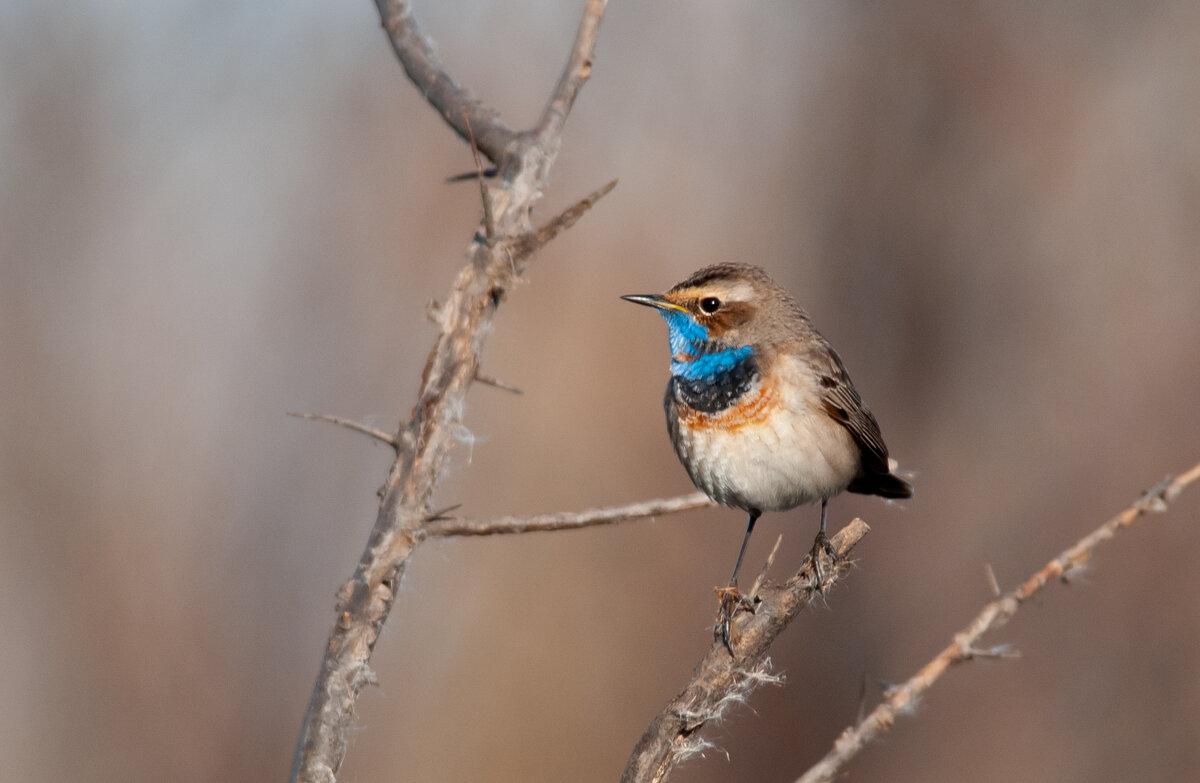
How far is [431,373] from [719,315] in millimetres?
1397

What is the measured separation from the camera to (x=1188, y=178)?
793 cm

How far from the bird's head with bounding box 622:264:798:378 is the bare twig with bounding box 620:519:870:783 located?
1.01 m

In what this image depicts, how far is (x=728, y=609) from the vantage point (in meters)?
3.30

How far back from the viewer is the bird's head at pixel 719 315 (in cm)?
379

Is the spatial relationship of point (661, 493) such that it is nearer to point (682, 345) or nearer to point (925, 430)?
point (925, 430)

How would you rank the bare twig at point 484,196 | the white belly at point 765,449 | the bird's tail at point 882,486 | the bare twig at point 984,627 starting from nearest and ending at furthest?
1. the bare twig at point 984,627
2. the bare twig at point 484,196
3. the white belly at point 765,449
4. the bird's tail at point 882,486

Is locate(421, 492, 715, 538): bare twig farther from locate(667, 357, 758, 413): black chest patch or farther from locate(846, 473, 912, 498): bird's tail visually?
locate(846, 473, 912, 498): bird's tail

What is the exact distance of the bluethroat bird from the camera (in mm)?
3771

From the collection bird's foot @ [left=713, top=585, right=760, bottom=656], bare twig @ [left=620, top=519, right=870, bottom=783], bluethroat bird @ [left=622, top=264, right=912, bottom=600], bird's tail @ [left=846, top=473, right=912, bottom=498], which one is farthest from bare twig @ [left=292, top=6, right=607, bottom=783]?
bird's tail @ [left=846, top=473, right=912, bottom=498]

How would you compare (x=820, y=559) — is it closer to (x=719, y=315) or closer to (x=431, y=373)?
(x=719, y=315)

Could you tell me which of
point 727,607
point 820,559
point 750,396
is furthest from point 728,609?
point 750,396

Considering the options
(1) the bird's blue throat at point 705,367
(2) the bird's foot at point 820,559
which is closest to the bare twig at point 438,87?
(1) the bird's blue throat at point 705,367

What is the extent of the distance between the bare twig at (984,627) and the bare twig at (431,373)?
100 centimetres

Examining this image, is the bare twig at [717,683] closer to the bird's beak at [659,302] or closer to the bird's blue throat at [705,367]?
the bird's blue throat at [705,367]
